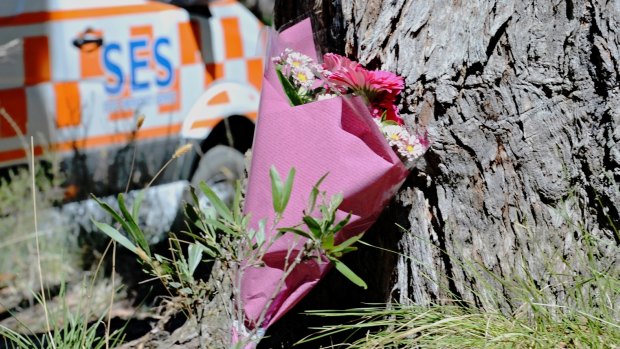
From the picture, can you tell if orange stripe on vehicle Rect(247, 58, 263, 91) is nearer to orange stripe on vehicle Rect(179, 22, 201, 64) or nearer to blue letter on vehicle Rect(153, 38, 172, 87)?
orange stripe on vehicle Rect(179, 22, 201, 64)

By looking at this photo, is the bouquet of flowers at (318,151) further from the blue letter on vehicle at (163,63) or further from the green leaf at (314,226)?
the blue letter on vehicle at (163,63)

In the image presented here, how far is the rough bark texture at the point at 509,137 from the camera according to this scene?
2.53m

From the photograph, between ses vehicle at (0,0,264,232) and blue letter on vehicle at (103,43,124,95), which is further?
blue letter on vehicle at (103,43,124,95)

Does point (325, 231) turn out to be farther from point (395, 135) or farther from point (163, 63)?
point (163, 63)

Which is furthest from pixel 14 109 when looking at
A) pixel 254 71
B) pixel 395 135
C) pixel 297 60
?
Answer: pixel 395 135

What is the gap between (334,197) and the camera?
223cm

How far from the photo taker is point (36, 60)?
405 centimetres

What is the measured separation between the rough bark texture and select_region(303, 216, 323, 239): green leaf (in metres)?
0.58

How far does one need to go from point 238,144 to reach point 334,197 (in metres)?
2.74

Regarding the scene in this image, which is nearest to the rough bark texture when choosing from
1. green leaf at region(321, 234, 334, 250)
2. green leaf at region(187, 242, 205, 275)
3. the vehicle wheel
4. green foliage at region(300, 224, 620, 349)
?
green foliage at region(300, 224, 620, 349)

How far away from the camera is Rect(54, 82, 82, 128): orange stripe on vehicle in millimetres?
4121

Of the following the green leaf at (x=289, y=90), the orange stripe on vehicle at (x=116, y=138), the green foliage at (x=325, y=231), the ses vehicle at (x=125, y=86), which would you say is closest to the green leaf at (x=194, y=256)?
the green foliage at (x=325, y=231)

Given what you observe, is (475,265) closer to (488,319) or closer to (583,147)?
(488,319)

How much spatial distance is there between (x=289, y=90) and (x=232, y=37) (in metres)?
2.09
